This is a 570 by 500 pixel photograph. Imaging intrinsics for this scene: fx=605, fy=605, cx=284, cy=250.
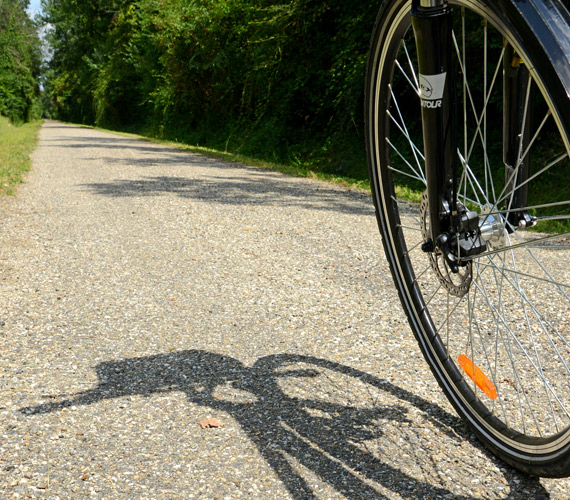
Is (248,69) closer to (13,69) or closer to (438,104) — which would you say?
(438,104)

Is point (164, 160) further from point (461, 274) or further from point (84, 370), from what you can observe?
point (461, 274)

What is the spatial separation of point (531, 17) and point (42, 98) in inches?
A: 4546

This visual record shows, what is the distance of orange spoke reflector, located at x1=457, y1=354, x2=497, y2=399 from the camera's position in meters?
2.15

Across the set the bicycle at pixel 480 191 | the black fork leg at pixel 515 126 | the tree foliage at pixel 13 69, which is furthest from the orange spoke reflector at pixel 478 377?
the tree foliage at pixel 13 69

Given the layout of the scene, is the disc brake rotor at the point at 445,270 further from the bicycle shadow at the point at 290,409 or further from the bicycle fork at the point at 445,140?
Result: the bicycle shadow at the point at 290,409

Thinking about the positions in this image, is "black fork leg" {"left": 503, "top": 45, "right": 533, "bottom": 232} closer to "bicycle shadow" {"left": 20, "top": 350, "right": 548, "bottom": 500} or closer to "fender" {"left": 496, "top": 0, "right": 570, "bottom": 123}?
"fender" {"left": 496, "top": 0, "right": 570, "bottom": 123}

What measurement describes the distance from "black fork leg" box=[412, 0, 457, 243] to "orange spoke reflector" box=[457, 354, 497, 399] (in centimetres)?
56

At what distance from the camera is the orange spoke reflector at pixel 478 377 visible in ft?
7.06

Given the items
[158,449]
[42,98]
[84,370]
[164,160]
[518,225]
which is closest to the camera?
[518,225]

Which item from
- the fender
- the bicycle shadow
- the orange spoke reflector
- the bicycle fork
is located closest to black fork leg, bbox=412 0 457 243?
the bicycle fork

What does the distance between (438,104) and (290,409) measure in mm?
1279

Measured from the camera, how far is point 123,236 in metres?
5.67

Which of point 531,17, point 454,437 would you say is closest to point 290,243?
point 454,437

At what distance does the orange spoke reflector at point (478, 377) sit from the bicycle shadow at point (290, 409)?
0.63 ft
